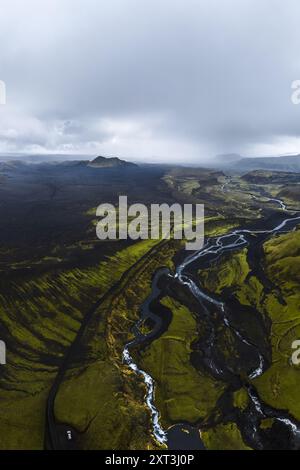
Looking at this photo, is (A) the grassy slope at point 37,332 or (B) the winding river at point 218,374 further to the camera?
(A) the grassy slope at point 37,332

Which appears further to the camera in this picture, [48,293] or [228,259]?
[228,259]

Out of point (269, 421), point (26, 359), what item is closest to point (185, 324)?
point (269, 421)

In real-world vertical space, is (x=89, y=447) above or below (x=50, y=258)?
below

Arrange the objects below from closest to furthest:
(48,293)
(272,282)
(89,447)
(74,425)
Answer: (89,447) → (74,425) → (48,293) → (272,282)

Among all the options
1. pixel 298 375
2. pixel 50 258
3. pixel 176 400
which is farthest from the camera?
pixel 50 258

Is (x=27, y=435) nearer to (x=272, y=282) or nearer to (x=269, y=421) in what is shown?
(x=269, y=421)

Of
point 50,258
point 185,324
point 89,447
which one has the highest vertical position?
point 50,258

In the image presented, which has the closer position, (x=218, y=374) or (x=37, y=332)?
(x=218, y=374)

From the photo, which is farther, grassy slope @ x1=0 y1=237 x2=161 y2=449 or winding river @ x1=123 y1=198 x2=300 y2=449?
grassy slope @ x1=0 y1=237 x2=161 y2=449

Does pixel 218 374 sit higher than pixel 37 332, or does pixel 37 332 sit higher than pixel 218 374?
pixel 37 332

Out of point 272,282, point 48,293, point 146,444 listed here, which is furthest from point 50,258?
point 146,444
